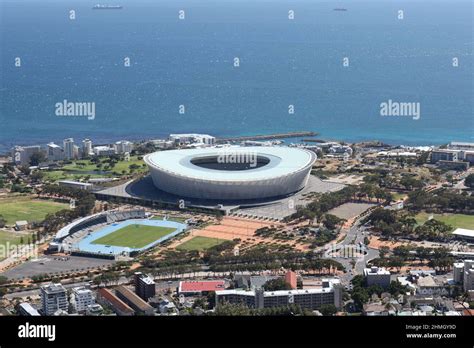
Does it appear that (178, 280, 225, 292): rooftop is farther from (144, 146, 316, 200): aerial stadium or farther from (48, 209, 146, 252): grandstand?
(144, 146, 316, 200): aerial stadium

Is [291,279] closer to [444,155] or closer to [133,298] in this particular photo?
[133,298]

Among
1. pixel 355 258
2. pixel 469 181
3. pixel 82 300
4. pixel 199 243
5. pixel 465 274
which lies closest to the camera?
pixel 82 300

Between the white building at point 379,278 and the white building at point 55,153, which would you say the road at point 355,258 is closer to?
the white building at point 379,278

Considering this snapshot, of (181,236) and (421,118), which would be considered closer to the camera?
(181,236)

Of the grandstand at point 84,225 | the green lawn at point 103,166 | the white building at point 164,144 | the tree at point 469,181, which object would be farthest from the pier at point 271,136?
the grandstand at point 84,225

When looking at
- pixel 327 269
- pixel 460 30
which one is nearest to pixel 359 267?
pixel 327 269

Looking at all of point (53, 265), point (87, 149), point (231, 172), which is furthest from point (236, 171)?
point (87, 149)

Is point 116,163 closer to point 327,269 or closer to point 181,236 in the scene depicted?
point 181,236
